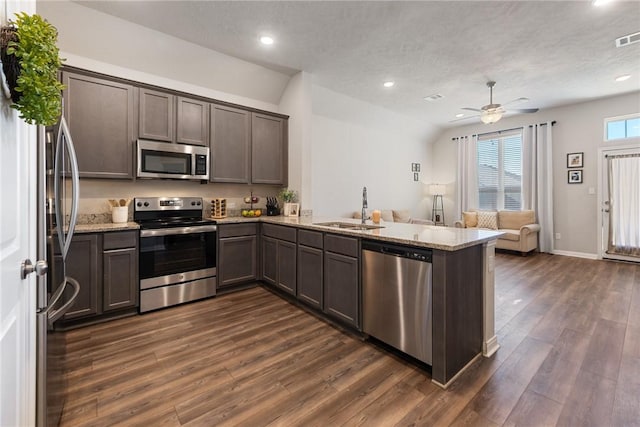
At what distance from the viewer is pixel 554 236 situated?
19.6 ft

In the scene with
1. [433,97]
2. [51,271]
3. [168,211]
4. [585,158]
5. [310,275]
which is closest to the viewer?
[51,271]

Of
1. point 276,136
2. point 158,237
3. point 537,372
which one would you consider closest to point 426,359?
point 537,372

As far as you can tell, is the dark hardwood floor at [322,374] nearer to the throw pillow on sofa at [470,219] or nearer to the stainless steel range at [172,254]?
the stainless steel range at [172,254]

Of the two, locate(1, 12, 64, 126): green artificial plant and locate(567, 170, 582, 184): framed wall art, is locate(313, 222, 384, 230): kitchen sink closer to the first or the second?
locate(1, 12, 64, 126): green artificial plant

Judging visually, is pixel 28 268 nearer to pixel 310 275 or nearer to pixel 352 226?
pixel 310 275

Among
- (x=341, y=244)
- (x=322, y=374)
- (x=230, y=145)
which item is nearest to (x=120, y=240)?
(x=230, y=145)

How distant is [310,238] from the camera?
286 cm

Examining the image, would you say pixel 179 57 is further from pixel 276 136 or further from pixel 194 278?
pixel 194 278

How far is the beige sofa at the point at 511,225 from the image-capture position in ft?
18.4

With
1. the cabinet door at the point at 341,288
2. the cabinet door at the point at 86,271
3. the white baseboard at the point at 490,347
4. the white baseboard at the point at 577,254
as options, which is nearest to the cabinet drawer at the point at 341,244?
the cabinet door at the point at 341,288

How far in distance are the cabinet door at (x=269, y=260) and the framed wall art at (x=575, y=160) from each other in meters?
6.25

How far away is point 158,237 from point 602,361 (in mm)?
3962

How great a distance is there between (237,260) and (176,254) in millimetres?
712

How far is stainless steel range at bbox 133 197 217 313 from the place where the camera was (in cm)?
293
